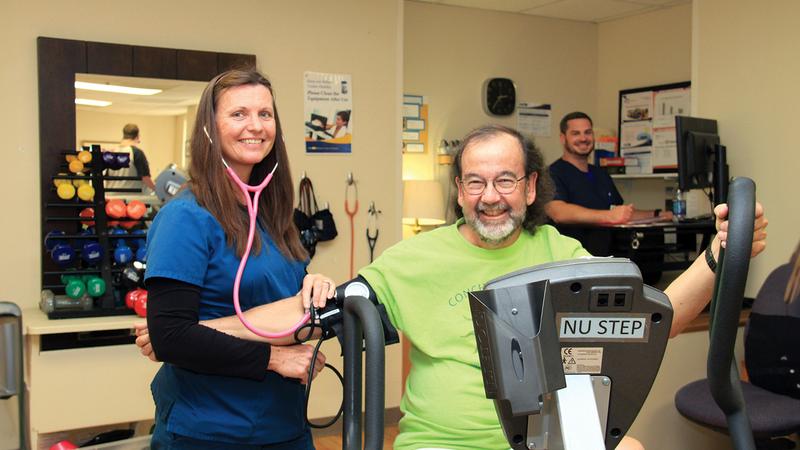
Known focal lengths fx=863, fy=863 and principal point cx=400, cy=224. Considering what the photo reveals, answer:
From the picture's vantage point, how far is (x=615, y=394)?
1.22m

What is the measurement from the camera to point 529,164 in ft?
6.57

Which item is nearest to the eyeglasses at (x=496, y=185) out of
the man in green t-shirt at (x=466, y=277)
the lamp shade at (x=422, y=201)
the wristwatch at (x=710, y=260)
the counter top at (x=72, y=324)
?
the man in green t-shirt at (x=466, y=277)

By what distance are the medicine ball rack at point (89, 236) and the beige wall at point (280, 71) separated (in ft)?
0.21

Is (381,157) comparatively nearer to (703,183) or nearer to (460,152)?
(703,183)

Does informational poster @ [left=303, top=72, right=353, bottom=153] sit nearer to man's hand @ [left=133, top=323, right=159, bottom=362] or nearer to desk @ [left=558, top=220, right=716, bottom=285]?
desk @ [left=558, top=220, right=716, bottom=285]

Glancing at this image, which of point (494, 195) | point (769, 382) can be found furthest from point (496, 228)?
point (769, 382)

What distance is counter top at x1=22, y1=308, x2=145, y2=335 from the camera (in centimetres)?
322

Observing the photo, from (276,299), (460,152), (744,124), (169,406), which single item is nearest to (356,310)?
(276,299)

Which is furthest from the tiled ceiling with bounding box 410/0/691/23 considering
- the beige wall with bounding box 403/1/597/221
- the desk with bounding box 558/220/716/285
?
the desk with bounding box 558/220/716/285

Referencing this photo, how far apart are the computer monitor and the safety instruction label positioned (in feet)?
9.59

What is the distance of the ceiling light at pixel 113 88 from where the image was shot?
3.72m

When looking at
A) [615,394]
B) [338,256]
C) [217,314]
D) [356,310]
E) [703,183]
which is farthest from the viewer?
[338,256]

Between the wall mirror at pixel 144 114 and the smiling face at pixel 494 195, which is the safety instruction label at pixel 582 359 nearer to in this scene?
the smiling face at pixel 494 195

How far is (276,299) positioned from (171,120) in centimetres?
231
